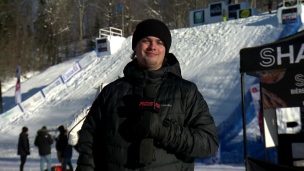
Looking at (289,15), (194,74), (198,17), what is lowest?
(194,74)

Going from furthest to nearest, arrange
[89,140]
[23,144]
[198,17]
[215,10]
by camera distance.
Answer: [198,17], [215,10], [23,144], [89,140]

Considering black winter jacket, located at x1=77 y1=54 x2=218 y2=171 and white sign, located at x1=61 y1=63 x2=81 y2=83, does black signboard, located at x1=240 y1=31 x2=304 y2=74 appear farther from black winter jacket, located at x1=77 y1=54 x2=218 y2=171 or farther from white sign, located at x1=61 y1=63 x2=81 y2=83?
white sign, located at x1=61 y1=63 x2=81 y2=83

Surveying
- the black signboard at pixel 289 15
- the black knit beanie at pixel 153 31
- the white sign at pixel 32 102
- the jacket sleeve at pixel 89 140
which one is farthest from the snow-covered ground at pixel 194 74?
the black knit beanie at pixel 153 31

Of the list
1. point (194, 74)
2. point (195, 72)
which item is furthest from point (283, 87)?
point (195, 72)

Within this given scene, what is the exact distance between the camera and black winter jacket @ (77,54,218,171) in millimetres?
2656

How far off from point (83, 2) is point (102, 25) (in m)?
4.64

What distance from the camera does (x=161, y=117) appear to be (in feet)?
8.78

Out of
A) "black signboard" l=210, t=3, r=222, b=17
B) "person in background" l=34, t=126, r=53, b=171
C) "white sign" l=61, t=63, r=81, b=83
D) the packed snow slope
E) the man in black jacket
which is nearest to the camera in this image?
the man in black jacket

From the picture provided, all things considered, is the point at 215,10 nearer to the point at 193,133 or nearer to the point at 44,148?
the point at 44,148

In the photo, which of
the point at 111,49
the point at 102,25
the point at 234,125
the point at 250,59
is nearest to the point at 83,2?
the point at 102,25

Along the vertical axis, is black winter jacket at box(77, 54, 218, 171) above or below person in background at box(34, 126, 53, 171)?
above

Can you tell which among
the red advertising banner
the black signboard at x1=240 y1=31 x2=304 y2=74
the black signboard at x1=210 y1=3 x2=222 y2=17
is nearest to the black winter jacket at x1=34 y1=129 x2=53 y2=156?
the red advertising banner

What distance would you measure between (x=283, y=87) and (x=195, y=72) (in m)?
17.9

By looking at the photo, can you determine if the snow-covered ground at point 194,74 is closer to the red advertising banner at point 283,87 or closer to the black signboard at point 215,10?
the black signboard at point 215,10
